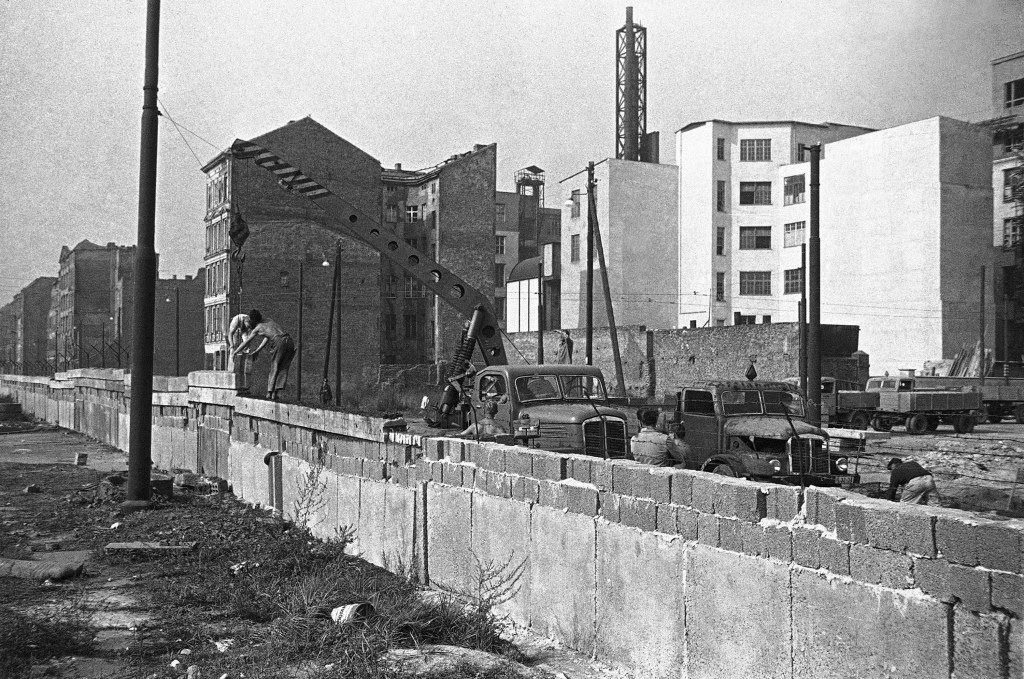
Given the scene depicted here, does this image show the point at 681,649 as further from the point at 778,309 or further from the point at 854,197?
the point at 778,309

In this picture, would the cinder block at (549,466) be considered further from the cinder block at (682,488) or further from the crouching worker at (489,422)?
the crouching worker at (489,422)

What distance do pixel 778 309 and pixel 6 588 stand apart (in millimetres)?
51138

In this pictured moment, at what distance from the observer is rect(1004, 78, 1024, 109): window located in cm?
2952

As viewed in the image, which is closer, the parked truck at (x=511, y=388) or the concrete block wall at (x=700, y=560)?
the concrete block wall at (x=700, y=560)

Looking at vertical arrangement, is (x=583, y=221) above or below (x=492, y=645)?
above

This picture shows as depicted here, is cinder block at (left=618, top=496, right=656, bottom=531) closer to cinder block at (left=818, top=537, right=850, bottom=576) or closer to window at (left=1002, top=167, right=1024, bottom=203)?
cinder block at (left=818, top=537, right=850, bottom=576)

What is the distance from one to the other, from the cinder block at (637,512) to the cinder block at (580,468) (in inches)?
19.0

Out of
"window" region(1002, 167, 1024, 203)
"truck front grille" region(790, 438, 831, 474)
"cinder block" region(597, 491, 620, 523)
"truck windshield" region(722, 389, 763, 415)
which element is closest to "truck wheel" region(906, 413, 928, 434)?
"truck windshield" region(722, 389, 763, 415)

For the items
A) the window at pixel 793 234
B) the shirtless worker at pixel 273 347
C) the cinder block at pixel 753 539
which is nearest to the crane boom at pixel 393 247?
the shirtless worker at pixel 273 347

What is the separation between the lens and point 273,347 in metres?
16.8

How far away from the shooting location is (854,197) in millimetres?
48219

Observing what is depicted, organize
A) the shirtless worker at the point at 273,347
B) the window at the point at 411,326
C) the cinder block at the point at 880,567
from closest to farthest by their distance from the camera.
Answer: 1. the cinder block at the point at 880,567
2. the shirtless worker at the point at 273,347
3. the window at the point at 411,326

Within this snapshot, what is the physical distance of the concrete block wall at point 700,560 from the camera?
14.9 ft

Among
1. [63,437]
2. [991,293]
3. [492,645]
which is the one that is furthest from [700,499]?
[991,293]
